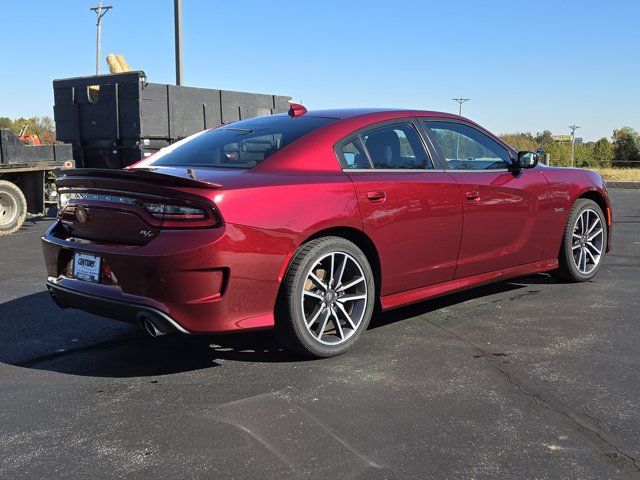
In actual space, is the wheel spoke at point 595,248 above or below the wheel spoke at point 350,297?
above

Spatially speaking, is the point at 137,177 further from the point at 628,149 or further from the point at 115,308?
the point at 628,149

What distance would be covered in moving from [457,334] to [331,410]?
5.28ft

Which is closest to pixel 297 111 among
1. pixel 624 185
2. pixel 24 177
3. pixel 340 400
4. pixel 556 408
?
pixel 340 400

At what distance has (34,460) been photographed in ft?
9.11

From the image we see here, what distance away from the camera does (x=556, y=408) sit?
3.26 meters

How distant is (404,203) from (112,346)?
7.33ft

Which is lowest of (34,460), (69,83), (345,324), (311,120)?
(34,460)

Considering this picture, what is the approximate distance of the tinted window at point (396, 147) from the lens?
4426 millimetres

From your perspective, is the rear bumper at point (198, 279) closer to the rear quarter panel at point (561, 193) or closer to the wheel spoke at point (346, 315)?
the wheel spoke at point (346, 315)

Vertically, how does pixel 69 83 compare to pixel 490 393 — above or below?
above

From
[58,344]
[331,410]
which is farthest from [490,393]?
[58,344]

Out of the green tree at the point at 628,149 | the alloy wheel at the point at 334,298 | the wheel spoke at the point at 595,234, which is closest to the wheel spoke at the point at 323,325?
the alloy wheel at the point at 334,298

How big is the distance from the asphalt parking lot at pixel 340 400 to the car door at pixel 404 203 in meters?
0.48

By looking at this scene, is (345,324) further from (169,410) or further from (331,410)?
(169,410)
